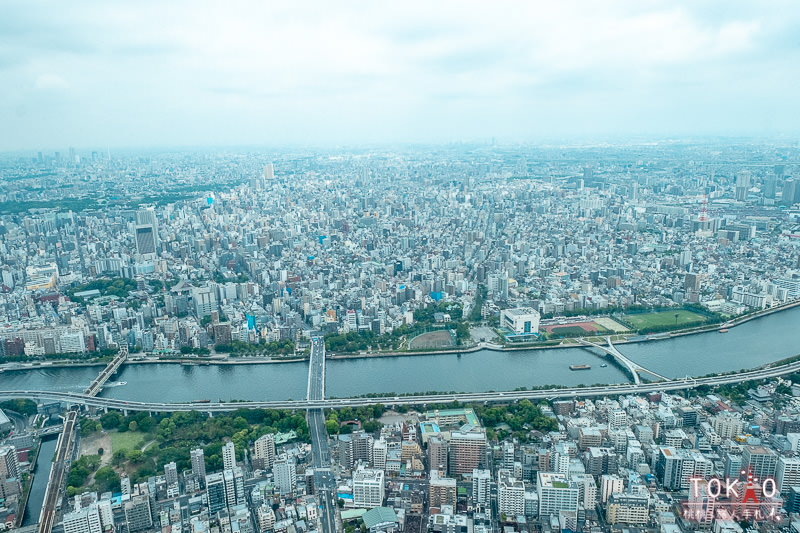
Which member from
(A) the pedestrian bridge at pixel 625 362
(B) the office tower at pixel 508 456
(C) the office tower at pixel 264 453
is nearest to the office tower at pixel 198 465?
(C) the office tower at pixel 264 453

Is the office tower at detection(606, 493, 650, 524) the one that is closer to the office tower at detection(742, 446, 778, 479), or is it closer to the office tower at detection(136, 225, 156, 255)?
the office tower at detection(742, 446, 778, 479)

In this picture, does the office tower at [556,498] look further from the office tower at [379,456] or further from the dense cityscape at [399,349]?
the office tower at [379,456]

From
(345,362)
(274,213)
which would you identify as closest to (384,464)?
(345,362)

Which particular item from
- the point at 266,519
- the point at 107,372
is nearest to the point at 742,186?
the point at 107,372

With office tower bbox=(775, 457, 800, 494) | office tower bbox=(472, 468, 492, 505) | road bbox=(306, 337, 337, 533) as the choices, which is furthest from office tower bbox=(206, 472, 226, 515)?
office tower bbox=(775, 457, 800, 494)

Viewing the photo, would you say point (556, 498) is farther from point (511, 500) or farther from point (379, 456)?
point (379, 456)

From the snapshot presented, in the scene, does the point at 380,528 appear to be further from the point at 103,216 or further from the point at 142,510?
the point at 103,216
